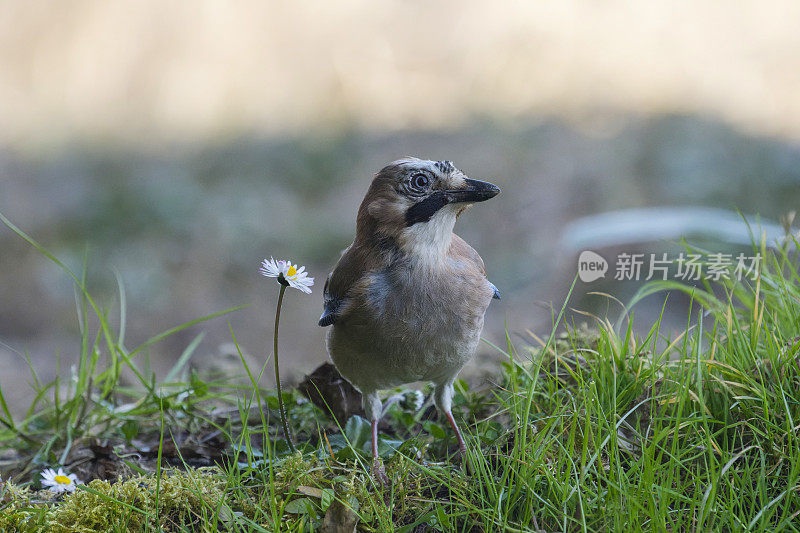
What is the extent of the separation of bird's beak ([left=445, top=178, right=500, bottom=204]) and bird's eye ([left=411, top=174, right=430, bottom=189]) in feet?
0.30

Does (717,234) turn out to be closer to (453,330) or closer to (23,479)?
(453,330)

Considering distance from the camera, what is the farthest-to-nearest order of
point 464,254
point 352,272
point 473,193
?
point 464,254 → point 352,272 → point 473,193

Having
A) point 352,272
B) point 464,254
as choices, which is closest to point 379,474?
point 352,272

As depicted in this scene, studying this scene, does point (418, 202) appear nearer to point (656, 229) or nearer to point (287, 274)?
point (287, 274)

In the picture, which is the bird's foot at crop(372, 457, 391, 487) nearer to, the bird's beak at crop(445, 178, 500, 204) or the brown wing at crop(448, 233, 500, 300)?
the brown wing at crop(448, 233, 500, 300)

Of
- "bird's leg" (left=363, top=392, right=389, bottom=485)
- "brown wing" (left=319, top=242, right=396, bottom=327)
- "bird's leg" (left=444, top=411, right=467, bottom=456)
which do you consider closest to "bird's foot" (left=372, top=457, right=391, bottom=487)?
"bird's leg" (left=363, top=392, right=389, bottom=485)

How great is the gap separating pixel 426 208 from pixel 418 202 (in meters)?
0.04

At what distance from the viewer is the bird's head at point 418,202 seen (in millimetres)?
2854

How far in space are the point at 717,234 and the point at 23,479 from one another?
4.16m

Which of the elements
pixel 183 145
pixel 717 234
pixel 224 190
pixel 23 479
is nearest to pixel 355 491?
pixel 23 479

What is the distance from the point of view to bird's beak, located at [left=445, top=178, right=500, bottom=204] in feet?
9.02

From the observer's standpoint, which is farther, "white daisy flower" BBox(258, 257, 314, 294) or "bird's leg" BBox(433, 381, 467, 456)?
"bird's leg" BBox(433, 381, 467, 456)

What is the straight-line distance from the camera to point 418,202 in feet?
9.46

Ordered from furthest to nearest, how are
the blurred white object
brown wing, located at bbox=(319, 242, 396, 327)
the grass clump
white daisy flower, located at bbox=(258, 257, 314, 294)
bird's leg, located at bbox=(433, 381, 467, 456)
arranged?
the blurred white object, bird's leg, located at bbox=(433, 381, 467, 456), brown wing, located at bbox=(319, 242, 396, 327), white daisy flower, located at bbox=(258, 257, 314, 294), the grass clump
